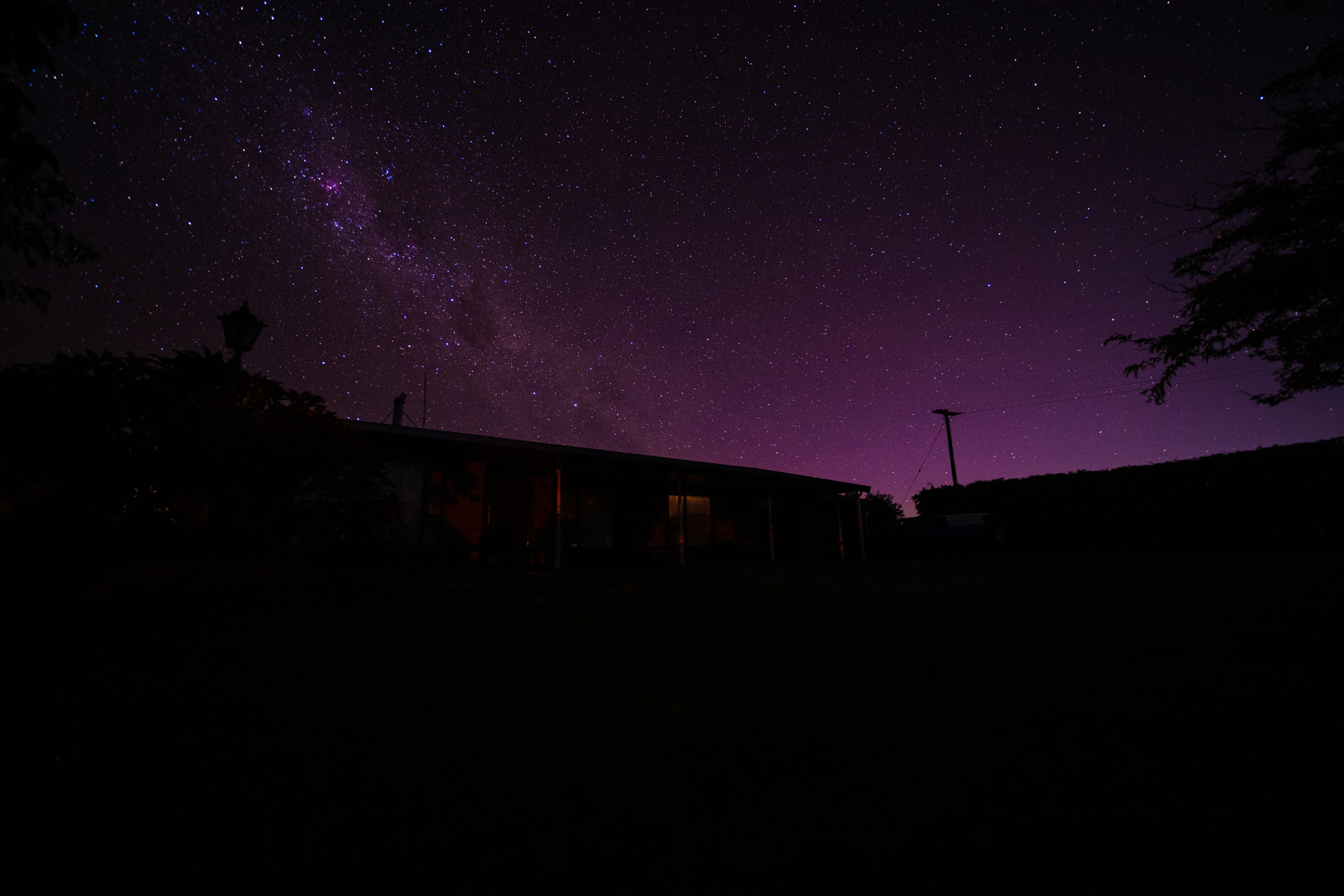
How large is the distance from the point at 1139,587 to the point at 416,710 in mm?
7304

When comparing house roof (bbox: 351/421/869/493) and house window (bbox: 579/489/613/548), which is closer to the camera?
house roof (bbox: 351/421/869/493)

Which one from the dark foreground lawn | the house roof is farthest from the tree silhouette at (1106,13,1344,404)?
the house roof

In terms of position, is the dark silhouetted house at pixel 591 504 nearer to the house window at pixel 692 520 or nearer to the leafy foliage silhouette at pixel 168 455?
the house window at pixel 692 520

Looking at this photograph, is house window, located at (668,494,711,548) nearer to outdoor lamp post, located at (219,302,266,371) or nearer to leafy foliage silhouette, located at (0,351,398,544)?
leafy foliage silhouette, located at (0,351,398,544)

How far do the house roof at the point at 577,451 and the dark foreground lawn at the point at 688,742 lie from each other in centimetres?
582

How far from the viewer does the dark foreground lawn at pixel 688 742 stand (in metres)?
1.26

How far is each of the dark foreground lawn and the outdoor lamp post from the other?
2.58 m

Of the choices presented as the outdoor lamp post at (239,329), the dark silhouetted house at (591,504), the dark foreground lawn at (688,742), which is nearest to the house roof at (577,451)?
the dark silhouetted house at (591,504)

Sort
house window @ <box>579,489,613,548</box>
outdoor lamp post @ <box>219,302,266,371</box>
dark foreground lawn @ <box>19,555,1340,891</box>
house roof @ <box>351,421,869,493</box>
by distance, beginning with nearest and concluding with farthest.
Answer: dark foreground lawn @ <box>19,555,1340,891</box> → outdoor lamp post @ <box>219,302,266,371</box> → house roof @ <box>351,421,869,493</box> → house window @ <box>579,489,613,548</box>

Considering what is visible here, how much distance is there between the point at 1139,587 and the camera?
5895mm

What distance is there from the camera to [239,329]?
5574 millimetres

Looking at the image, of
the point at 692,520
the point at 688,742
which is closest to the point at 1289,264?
the point at 688,742

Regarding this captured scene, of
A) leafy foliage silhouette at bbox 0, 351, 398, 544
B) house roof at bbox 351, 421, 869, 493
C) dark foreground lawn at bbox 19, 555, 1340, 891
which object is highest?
house roof at bbox 351, 421, 869, 493

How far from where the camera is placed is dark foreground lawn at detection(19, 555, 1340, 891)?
126 centimetres
